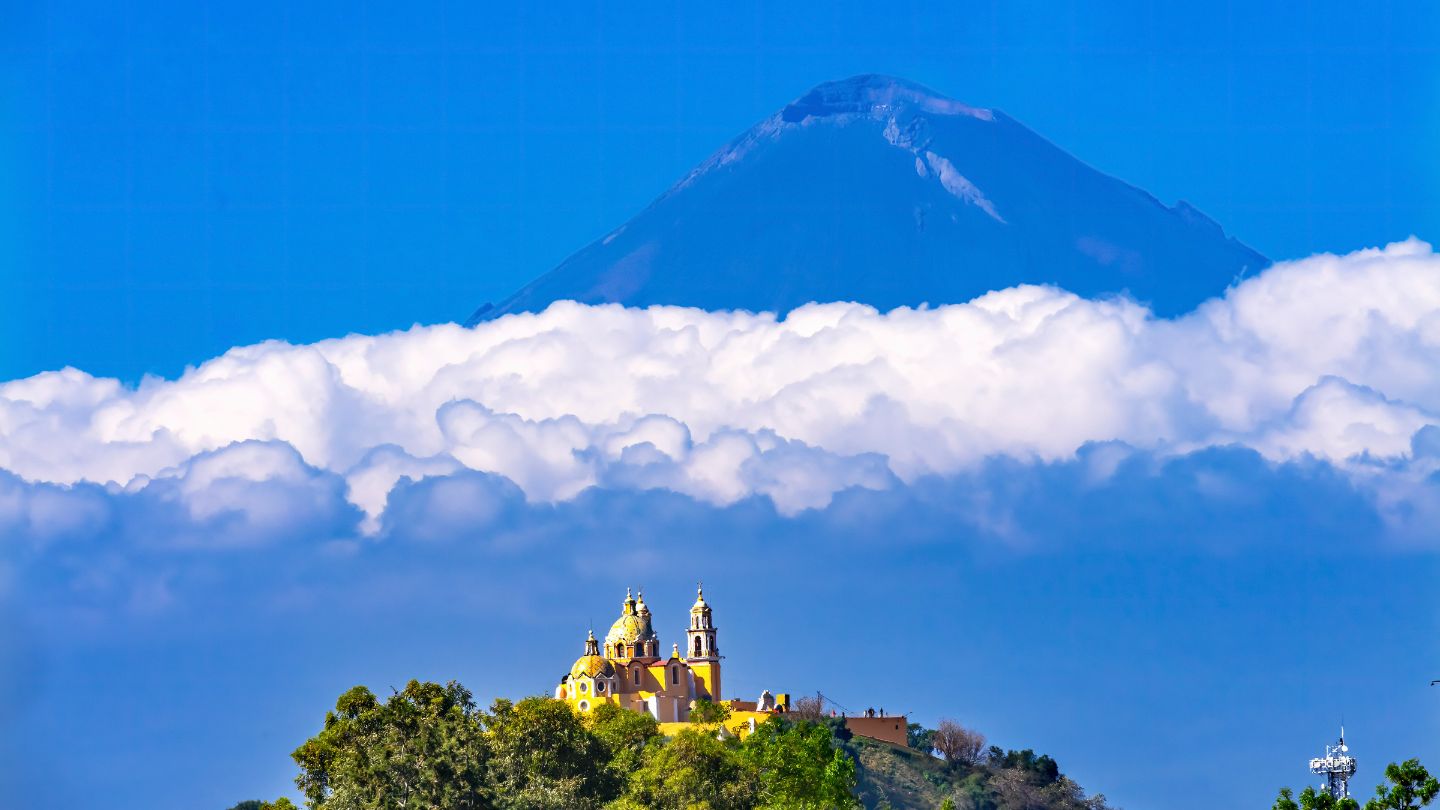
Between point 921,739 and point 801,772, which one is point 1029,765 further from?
point 801,772

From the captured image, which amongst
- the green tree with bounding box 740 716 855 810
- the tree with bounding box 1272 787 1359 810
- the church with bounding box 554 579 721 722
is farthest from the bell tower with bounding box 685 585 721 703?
the tree with bounding box 1272 787 1359 810

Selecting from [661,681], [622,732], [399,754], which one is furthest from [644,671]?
[399,754]

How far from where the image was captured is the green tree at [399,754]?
251 feet

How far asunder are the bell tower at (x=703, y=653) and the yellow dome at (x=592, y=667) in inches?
323

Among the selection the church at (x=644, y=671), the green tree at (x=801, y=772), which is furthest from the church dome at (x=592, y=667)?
the green tree at (x=801, y=772)

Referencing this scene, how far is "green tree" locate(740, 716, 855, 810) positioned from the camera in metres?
98.4

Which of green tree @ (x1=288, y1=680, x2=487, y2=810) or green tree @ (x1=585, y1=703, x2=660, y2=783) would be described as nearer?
green tree @ (x1=288, y1=680, x2=487, y2=810)

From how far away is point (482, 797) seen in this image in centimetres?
7794

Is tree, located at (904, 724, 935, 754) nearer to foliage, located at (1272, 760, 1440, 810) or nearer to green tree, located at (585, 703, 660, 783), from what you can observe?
green tree, located at (585, 703, 660, 783)

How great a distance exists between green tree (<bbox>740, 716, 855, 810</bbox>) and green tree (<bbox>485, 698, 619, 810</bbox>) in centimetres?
730

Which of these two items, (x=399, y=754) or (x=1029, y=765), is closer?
(x=399, y=754)

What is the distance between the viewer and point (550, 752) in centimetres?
9219

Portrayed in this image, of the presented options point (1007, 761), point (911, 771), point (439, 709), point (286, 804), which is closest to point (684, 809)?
point (439, 709)

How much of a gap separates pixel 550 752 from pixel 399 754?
14912 mm
